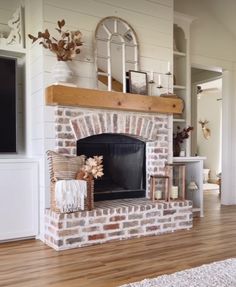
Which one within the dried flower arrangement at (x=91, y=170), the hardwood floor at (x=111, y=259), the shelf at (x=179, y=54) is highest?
the shelf at (x=179, y=54)

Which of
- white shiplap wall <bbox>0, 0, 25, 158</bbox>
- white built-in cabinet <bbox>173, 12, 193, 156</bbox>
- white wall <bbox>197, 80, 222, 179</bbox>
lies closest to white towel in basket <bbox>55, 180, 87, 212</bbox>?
white shiplap wall <bbox>0, 0, 25, 158</bbox>

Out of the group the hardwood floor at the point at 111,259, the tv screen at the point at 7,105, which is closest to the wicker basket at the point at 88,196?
the hardwood floor at the point at 111,259

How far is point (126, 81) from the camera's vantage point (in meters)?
3.88

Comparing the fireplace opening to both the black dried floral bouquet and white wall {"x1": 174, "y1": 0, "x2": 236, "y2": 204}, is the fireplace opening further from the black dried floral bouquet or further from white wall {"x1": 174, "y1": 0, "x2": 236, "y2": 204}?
white wall {"x1": 174, "y1": 0, "x2": 236, "y2": 204}

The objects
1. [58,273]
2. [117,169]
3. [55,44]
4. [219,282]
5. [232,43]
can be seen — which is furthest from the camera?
[232,43]

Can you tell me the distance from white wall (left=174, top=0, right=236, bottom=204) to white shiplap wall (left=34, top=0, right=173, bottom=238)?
4.10ft

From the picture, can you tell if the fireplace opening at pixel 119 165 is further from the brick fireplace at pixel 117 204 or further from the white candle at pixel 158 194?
the white candle at pixel 158 194

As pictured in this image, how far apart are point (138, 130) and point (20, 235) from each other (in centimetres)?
173

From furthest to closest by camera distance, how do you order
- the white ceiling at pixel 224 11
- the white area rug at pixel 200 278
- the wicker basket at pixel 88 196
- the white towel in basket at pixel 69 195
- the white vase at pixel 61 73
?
the white ceiling at pixel 224 11, the white vase at pixel 61 73, the wicker basket at pixel 88 196, the white towel in basket at pixel 69 195, the white area rug at pixel 200 278

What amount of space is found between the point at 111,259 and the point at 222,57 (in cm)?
413

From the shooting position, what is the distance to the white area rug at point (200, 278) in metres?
2.28

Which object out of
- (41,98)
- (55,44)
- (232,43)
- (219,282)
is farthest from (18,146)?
(232,43)

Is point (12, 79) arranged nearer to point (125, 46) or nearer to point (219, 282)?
point (125, 46)

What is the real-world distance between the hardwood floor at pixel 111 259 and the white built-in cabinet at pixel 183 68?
1823 millimetres
